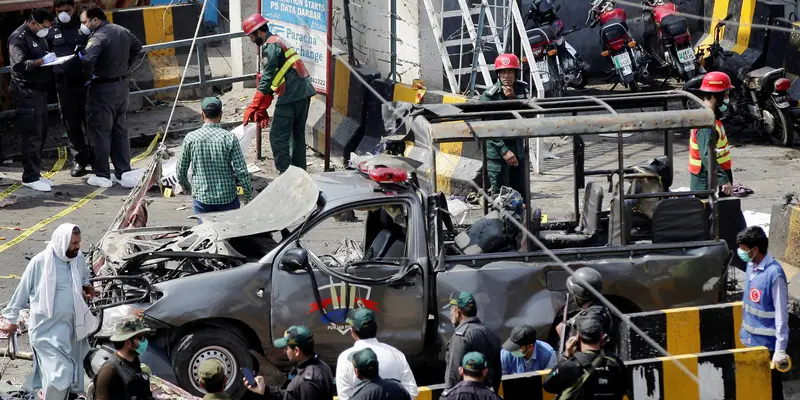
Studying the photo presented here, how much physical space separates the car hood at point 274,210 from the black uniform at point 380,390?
7.10 feet

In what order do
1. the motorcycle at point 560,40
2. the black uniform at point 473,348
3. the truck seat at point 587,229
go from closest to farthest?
the black uniform at point 473,348 < the truck seat at point 587,229 < the motorcycle at point 560,40

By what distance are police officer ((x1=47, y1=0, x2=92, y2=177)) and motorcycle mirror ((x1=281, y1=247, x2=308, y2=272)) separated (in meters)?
6.50

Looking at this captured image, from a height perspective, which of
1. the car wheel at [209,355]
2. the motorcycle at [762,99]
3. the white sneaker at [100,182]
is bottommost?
the white sneaker at [100,182]

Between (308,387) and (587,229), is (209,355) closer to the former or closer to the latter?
(308,387)

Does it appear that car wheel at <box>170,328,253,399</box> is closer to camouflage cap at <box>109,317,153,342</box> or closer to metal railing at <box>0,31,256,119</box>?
camouflage cap at <box>109,317,153,342</box>

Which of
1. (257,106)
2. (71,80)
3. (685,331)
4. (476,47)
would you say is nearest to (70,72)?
(71,80)

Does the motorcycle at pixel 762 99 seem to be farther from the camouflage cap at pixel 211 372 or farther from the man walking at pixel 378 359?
the camouflage cap at pixel 211 372

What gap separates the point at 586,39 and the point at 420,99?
447 centimetres

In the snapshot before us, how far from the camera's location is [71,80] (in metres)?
13.4

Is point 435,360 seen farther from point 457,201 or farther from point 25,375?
point 25,375

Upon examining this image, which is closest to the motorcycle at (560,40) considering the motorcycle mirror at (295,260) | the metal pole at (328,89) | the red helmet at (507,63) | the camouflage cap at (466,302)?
the metal pole at (328,89)

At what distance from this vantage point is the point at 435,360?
27.2 ft

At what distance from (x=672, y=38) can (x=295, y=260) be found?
9.74 m

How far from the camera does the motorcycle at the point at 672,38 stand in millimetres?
15758
